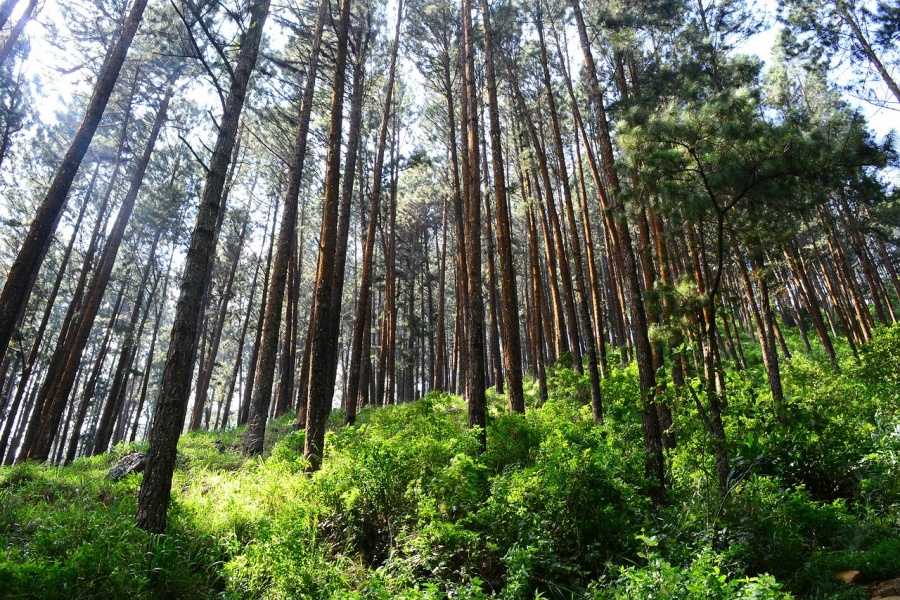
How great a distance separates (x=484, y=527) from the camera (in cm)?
523

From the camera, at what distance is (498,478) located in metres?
6.00

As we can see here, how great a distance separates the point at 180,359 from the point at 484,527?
4.07m

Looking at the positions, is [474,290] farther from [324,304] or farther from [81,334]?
[81,334]

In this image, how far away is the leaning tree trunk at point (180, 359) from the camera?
512 cm

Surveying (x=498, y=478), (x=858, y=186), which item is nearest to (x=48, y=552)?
(x=498, y=478)

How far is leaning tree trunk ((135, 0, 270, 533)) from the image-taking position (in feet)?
16.8

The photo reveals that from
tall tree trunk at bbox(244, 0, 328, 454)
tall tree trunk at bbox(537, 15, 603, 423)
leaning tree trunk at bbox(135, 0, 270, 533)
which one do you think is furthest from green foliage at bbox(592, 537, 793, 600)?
tall tree trunk at bbox(244, 0, 328, 454)

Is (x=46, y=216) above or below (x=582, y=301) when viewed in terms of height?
below

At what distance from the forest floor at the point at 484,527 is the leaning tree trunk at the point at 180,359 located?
28 cm

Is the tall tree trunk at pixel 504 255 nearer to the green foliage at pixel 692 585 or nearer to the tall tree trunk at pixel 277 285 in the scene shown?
the tall tree trunk at pixel 277 285

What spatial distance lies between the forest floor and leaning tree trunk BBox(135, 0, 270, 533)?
0.28 m

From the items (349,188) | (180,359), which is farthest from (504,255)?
(180,359)

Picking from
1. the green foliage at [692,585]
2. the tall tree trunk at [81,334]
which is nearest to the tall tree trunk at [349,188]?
the tall tree trunk at [81,334]

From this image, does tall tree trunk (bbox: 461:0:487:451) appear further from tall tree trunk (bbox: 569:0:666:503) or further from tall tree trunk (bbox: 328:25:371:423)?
tall tree trunk (bbox: 328:25:371:423)
